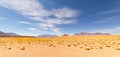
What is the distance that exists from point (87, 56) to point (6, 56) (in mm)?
6567

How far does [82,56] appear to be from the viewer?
→ 984cm

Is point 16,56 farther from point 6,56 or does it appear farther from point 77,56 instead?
point 77,56

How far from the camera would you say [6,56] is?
31.9 feet

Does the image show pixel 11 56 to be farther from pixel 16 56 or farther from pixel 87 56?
pixel 87 56

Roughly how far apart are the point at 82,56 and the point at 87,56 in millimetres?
406

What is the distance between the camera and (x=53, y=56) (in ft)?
32.1

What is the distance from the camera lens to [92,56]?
9805 mm

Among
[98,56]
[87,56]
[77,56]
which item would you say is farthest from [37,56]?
[98,56]

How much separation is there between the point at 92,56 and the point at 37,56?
14.6 ft

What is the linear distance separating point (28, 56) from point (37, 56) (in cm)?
73

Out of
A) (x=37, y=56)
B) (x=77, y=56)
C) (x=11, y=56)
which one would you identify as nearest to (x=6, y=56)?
(x=11, y=56)

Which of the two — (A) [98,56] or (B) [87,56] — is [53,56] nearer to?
(B) [87,56]

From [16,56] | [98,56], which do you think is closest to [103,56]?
[98,56]

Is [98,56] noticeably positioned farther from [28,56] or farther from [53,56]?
[28,56]
